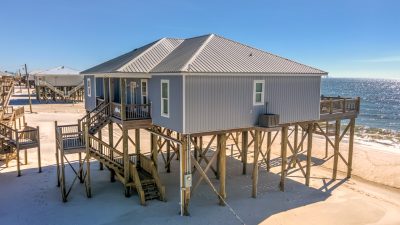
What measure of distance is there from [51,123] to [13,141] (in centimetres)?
1977

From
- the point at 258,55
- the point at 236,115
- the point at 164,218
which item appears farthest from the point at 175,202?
the point at 258,55

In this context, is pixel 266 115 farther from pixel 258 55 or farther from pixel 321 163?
pixel 321 163

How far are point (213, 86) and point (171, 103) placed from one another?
2161 mm

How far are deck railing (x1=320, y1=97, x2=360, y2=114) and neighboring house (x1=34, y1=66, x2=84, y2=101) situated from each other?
173 feet

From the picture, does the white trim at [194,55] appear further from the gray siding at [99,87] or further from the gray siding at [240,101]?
the gray siding at [99,87]

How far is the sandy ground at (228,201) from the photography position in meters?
15.3

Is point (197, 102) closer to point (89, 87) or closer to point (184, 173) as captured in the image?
point (184, 173)

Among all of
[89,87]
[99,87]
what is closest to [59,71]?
[89,87]

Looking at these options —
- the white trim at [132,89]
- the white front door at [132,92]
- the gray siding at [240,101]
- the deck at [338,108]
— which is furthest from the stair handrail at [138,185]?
the deck at [338,108]

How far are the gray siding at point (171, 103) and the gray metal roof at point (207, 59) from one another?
21.2 inches

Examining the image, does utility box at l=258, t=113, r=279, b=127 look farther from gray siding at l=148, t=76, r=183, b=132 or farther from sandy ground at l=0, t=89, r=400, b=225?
gray siding at l=148, t=76, r=183, b=132

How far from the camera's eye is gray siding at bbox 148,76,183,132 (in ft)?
48.5

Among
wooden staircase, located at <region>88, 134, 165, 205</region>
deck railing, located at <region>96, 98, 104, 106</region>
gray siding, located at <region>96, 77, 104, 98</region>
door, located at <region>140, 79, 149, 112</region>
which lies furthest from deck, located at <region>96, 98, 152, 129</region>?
gray siding, located at <region>96, 77, 104, 98</region>

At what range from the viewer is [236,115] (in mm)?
16391
